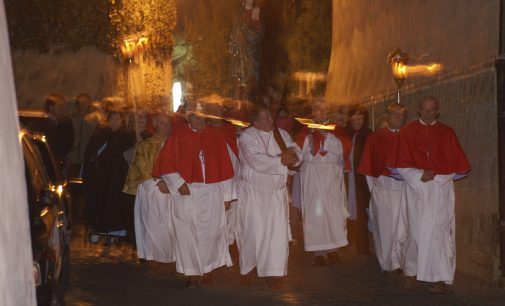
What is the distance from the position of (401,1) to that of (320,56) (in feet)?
51.3

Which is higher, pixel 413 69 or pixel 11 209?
pixel 413 69

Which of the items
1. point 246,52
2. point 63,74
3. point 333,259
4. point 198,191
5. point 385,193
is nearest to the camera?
point 198,191

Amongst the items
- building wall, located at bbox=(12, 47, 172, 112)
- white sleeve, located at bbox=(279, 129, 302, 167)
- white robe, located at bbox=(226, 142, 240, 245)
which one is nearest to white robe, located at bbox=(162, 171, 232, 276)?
→ white robe, located at bbox=(226, 142, 240, 245)

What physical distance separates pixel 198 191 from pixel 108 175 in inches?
150

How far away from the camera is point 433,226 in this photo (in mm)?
9883

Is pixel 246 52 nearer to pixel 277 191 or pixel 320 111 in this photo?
Result: pixel 320 111

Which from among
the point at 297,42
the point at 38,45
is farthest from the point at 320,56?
the point at 38,45

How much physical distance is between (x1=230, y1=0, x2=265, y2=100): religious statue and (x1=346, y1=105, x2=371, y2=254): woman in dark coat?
5577 mm

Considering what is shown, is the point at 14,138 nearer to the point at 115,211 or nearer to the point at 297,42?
the point at 115,211

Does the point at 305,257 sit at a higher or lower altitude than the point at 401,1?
lower

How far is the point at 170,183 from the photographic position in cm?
1091

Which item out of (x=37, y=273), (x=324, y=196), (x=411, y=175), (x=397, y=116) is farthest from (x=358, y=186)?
(x=37, y=273)

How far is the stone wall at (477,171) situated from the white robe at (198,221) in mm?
2598

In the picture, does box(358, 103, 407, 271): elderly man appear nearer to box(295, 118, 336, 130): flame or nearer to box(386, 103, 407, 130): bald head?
box(386, 103, 407, 130): bald head
